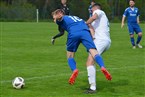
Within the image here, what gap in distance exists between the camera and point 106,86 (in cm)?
982

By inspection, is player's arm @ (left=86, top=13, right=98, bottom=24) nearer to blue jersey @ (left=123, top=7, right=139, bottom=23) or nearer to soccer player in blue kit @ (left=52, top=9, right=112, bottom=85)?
soccer player in blue kit @ (left=52, top=9, right=112, bottom=85)

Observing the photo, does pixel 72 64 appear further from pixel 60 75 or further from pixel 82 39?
pixel 60 75

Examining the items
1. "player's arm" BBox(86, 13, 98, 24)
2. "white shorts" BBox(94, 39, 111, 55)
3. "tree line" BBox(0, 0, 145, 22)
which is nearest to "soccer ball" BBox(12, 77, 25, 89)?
"white shorts" BBox(94, 39, 111, 55)

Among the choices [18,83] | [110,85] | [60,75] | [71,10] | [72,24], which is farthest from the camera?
[71,10]

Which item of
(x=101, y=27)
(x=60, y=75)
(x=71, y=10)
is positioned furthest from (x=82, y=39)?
(x=71, y=10)

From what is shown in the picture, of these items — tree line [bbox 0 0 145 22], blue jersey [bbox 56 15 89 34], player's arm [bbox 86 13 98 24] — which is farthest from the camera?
tree line [bbox 0 0 145 22]

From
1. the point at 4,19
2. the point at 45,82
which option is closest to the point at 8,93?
the point at 45,82

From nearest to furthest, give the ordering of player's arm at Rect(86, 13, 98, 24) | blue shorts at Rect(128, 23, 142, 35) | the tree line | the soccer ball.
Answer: player's arm at Rect(86, 13, 98, 24), the soccer ball, blue shorts at Rect(128, 23, 142, 35), the tree line

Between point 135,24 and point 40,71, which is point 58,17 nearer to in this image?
point 40,71

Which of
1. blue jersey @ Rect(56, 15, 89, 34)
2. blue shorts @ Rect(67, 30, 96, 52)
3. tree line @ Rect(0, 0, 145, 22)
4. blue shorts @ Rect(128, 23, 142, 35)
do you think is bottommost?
tree line @ Rect(0, 0, 145, 22)

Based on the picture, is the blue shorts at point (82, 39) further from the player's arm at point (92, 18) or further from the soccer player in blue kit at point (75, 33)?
the player's arm at point (92, 18)

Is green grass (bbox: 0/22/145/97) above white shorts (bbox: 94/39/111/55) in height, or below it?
below

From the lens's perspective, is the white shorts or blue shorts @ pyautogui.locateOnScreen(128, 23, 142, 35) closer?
the white shorts

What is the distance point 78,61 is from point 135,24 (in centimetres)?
617
